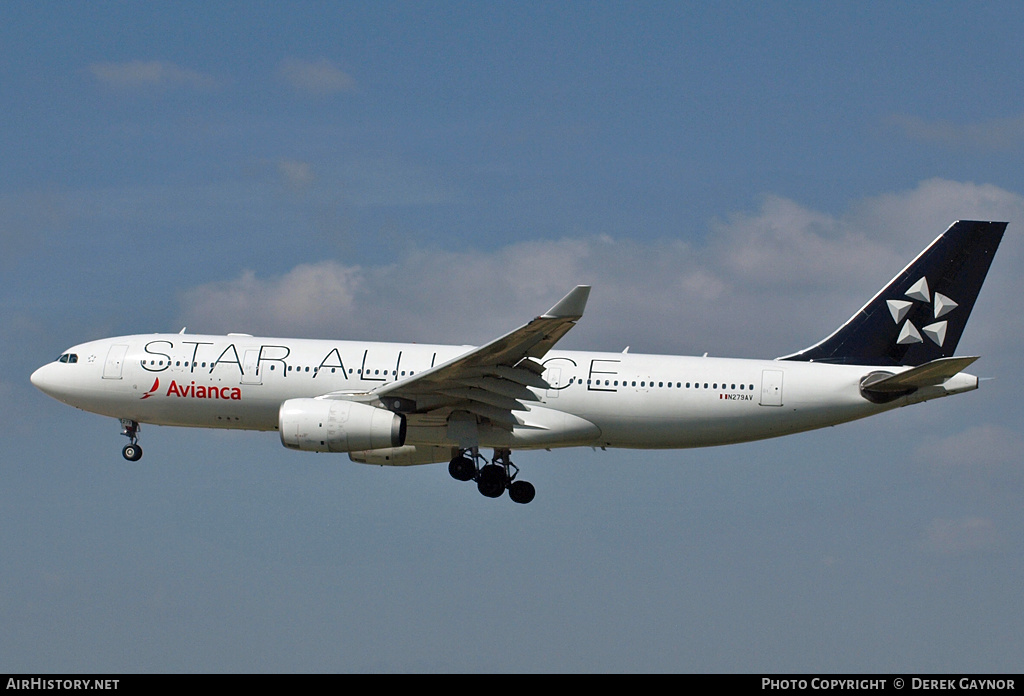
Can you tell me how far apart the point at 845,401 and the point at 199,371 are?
1915 centimetres

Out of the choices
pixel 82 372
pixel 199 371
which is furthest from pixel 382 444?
pixel 82 372

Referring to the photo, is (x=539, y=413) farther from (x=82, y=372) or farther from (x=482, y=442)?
(x=82, y=372)

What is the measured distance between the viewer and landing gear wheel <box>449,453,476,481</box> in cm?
3931

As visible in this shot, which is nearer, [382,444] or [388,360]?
[382,444]

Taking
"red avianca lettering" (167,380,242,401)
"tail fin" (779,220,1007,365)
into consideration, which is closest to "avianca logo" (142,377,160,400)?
"red avianca lettering" (167,380,242,401)

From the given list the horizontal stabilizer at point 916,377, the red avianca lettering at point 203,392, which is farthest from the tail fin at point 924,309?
the red avianca lettering at point 203,392

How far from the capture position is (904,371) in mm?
37406

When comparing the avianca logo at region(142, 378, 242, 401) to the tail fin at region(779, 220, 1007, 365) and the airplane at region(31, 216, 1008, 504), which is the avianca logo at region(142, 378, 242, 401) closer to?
the airplane at region(31, 216, 1008, 504)

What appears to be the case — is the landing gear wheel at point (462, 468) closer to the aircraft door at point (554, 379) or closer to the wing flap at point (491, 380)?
the wing flap at point (491, 380)

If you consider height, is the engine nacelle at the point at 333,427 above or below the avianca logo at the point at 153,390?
below

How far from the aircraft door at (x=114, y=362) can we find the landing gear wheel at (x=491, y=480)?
1147cm

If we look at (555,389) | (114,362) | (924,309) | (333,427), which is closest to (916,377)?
(924,309)

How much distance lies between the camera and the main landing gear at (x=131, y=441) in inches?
1615

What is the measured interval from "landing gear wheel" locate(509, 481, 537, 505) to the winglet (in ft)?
29.4
